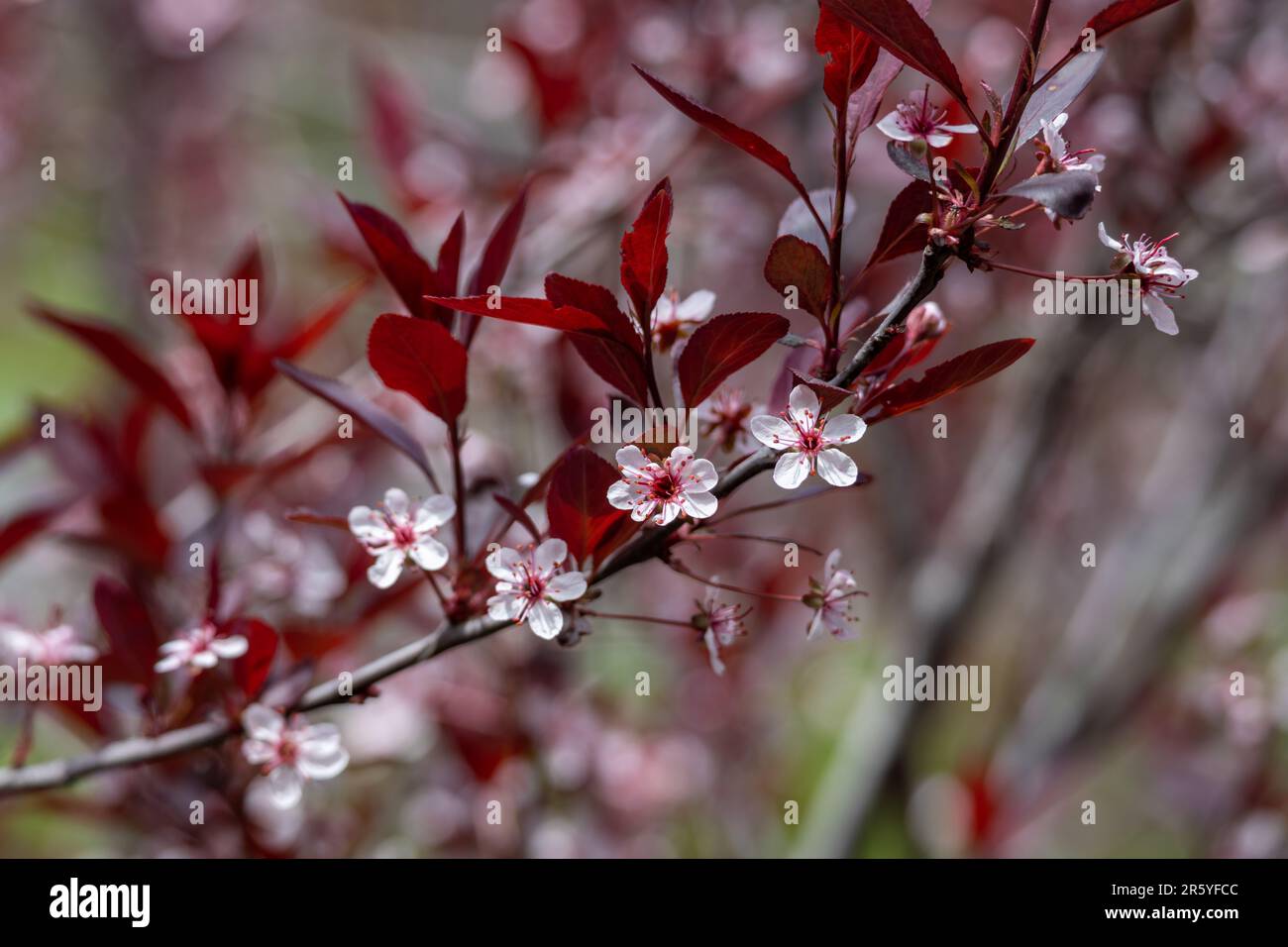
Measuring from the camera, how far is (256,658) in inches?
32.9

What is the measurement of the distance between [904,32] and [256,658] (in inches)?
26.6

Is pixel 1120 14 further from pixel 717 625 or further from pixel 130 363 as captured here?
pixel 130 363

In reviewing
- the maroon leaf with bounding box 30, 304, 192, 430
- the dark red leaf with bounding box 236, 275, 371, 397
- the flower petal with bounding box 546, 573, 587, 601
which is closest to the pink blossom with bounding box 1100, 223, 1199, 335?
A: the flower petal with bounding box 546, 573, 587, 601

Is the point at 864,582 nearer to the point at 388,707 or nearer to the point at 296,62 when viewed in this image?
the point at 388,707

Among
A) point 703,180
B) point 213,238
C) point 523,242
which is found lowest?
point 523,242

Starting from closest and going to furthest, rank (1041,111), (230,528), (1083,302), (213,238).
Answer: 1. (1041,111)
2. (230,528)
3. (1083,302)
4. (213,238)

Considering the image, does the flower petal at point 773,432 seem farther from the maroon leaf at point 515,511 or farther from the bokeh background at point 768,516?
the bokeh background at point 768,516

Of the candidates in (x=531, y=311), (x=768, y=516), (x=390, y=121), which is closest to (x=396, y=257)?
(x=531, y=311)

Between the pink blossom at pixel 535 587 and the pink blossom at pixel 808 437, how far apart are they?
0.16m
